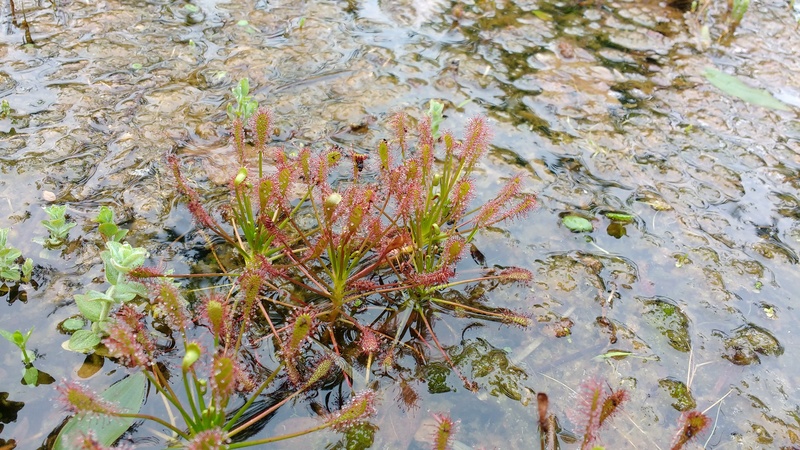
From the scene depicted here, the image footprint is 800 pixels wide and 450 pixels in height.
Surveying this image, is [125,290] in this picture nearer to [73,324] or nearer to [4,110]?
→ [73,324]

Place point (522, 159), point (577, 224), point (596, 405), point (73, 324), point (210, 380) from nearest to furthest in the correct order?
point (210, 380) → point (596, 405) → point (73, 324) → point (577, 224) → point (522, 159)

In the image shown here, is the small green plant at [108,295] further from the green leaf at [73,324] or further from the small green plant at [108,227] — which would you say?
the small green plant at [108,227]

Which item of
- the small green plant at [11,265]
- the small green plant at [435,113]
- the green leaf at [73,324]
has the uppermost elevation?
the small green plant at [435,113]

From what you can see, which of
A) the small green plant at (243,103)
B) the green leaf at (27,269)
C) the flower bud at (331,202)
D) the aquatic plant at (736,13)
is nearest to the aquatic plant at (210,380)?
the flower bud at (331,202)

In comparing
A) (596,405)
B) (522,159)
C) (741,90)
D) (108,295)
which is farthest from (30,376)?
(741,90)

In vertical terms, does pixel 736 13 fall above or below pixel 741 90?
above

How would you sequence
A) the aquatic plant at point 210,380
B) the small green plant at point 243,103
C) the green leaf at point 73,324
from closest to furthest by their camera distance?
the aquatic plant at point 210,380
the green leaf at point 73,324
the small green plant at point 243,103

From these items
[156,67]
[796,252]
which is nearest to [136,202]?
[156,67]
